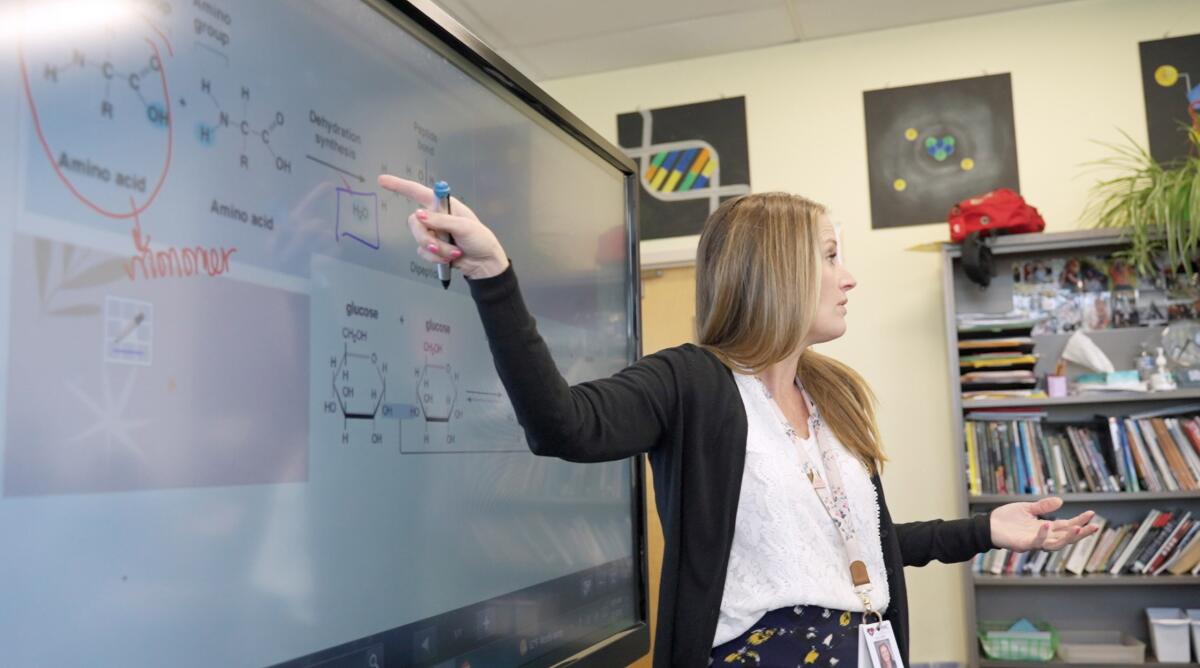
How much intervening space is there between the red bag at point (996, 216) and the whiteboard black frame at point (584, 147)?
2.01 m

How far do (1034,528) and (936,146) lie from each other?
2666mm

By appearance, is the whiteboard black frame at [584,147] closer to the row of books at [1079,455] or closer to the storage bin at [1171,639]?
the row of books at [1079,455]

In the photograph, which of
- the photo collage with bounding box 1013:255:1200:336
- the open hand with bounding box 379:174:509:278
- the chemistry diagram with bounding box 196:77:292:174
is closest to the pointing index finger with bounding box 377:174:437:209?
the open hand with bounding box 379:174:509:278

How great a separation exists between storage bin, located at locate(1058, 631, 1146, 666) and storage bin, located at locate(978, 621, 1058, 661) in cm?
6

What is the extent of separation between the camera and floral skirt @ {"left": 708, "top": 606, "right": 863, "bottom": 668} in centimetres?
125

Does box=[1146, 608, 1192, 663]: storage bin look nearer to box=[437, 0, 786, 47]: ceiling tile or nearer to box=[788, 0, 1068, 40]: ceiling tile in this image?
box=[788, 0, 1068, 40]: ceiling tile

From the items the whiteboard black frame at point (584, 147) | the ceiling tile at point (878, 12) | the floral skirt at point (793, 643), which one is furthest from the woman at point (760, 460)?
the ceiling tile at point (878, 12)

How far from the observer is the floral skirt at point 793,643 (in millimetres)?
1254

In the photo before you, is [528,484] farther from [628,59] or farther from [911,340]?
[628,59]

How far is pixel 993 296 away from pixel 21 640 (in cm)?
362

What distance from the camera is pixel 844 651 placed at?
1.28 metres

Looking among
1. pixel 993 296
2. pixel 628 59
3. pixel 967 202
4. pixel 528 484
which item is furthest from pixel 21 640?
pixel 628 59

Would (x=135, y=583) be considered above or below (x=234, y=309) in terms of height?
below

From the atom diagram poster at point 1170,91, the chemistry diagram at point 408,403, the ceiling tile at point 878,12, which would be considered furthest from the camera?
the ceiling tile at point 878,12
